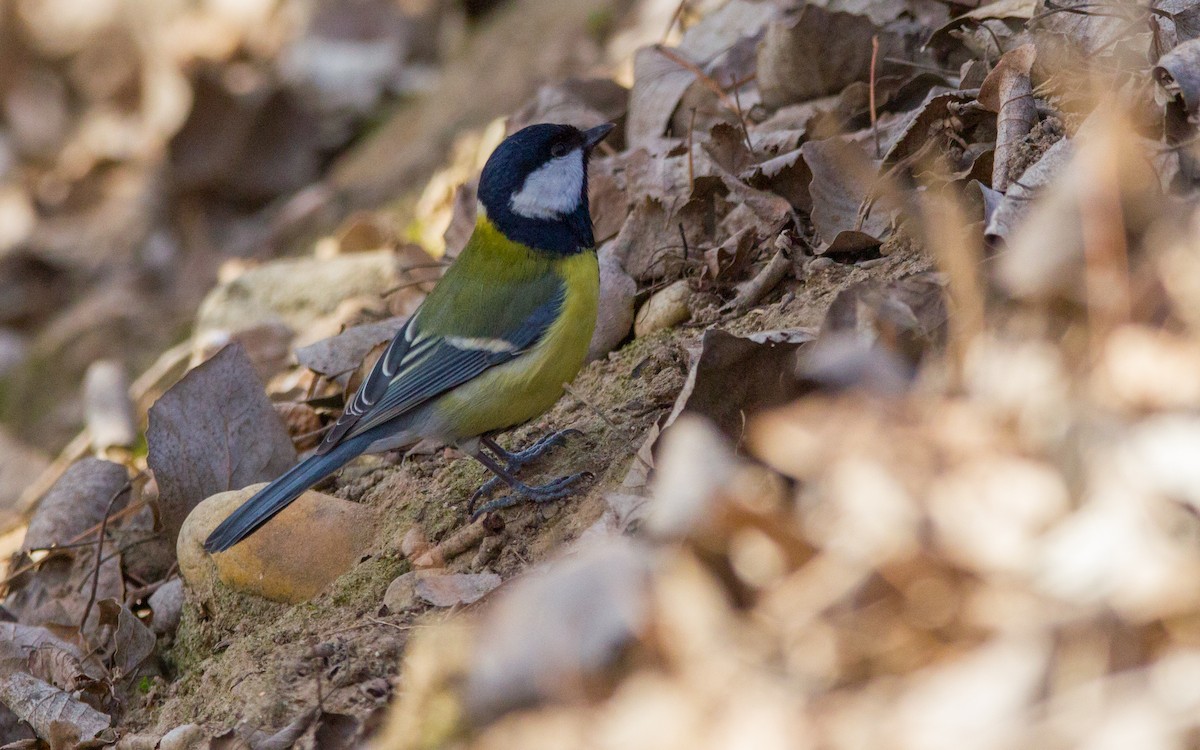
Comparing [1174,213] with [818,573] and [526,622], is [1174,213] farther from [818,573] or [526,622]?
[526,622]

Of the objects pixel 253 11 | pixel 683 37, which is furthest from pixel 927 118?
pixel 253 11

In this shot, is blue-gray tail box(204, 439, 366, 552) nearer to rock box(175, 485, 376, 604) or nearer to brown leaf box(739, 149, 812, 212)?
rock box(175, 485, 376, 604)

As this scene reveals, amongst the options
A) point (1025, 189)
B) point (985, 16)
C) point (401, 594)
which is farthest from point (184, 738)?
point (985, 16)

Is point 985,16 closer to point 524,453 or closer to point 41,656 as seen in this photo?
point 524,453

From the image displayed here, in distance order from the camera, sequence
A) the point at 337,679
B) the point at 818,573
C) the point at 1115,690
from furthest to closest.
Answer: the point at 337,679, the point at 818,573, the point at 1115,690

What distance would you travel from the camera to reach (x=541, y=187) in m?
3.33

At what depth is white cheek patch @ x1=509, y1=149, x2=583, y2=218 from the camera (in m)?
3.31

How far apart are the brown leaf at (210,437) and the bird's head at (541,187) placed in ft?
2.78

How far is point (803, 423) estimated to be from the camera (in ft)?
4.98

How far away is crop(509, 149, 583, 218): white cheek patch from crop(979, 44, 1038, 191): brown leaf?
1.15 m

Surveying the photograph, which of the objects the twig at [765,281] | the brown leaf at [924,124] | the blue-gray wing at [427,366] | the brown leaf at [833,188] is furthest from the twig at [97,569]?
the brown leaf at [924,124]

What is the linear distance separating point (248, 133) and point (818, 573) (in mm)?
5974

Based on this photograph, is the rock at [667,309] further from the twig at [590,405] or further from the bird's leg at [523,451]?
the bird's leg at [523,451]

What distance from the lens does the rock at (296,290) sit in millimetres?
4219
